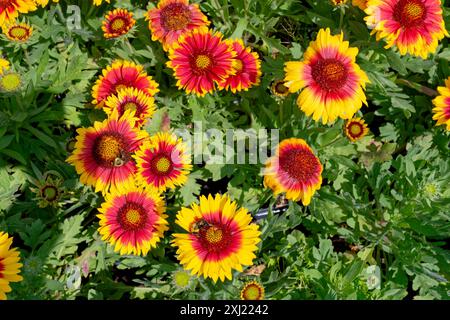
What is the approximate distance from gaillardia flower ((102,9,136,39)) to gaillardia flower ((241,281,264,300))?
5.03 ft

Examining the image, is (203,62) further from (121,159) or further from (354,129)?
(354,129)

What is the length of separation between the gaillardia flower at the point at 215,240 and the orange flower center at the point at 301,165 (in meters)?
0.30

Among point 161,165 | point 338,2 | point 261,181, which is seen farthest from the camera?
point 261,181

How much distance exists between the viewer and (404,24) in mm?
2096

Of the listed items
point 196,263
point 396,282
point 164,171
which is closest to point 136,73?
point 164,171

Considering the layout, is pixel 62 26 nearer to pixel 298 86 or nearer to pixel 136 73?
pixel 136 73

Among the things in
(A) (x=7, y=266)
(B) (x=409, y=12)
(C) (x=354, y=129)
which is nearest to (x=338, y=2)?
(B) (x=409, y=12)

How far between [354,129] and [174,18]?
1.18 m

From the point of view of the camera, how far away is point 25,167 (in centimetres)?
260

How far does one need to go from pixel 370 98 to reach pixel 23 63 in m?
2.27

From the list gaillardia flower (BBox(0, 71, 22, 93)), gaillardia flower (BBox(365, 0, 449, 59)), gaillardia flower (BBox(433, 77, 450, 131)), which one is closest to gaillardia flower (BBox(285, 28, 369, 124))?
gaillardia flower (BBox(365, 0, 449, 59))

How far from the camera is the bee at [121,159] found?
2131 millimetres

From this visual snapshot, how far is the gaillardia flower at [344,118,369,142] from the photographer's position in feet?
8.01

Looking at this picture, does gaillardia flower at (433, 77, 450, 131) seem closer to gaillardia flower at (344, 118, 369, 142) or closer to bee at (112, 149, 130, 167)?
gaillardia flower at (344, 118, 369, 142)
